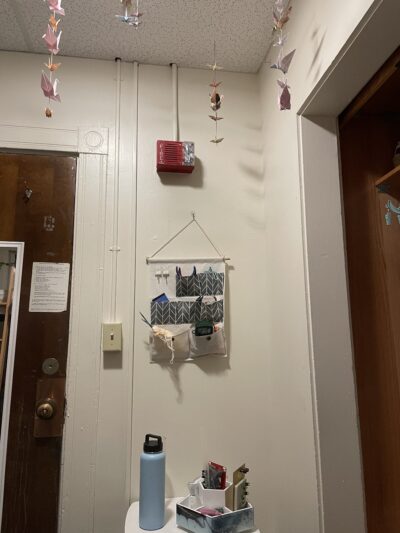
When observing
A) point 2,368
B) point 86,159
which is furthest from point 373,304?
point 2,368

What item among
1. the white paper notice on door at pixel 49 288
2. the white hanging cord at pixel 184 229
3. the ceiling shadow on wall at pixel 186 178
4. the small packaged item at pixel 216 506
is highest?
the ceiling shadow on wall at pixel 186 178

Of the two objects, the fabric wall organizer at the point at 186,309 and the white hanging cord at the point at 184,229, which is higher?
the white hanging cord at the point at 184,229

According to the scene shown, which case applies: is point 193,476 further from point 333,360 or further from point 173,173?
point 173,173

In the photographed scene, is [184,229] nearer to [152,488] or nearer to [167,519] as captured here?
[152,488]

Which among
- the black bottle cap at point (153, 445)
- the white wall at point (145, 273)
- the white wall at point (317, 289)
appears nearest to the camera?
the white wall at point (317, 289)

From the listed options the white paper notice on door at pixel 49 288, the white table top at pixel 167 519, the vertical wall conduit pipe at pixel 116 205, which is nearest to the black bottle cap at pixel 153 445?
the white table top at pixel 167 519

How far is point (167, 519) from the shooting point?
126 cm

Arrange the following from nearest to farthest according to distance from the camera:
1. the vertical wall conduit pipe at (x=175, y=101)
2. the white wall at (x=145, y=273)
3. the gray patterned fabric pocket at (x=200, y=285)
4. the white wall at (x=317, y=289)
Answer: the white wall at (x=317, y=289), the white wall at (x=145, y=273), the gray patterned fabric pocket at (x=200, y=285), the vertical wall conduit pipe at (x=175, y=101)

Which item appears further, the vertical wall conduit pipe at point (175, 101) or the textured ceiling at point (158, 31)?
the vertical wall conduit pipe at point (175, 101)

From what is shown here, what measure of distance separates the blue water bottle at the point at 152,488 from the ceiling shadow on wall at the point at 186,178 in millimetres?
1022

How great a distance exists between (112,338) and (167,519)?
654mm

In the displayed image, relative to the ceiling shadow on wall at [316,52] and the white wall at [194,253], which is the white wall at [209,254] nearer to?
the white wall at [194,253]

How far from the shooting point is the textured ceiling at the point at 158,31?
1379mm

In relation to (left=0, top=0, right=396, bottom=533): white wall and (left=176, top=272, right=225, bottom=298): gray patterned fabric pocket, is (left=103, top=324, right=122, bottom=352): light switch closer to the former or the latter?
(left=0, top=0, right=396, bottom=533): white wall
